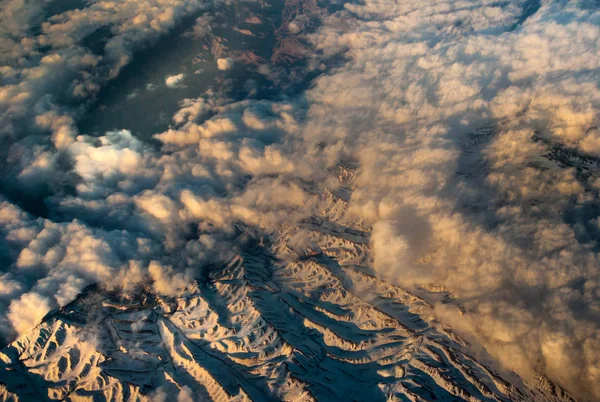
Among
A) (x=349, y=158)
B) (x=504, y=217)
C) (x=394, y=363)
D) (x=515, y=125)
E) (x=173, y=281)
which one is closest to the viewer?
(x=394, y=363)

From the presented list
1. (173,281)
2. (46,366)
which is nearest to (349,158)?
(173,281)

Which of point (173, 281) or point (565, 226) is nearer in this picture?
point (565, 226)

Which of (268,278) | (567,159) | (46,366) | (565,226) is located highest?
(565,226)

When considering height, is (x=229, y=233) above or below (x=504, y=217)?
below

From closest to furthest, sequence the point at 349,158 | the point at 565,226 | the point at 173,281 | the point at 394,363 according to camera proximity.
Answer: the point at 565,226
the point at 394,363
the point at 173,281
the point at 349,158

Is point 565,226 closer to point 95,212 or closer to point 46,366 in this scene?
point 46,366

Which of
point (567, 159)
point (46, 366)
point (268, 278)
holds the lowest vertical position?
point (268, 278)

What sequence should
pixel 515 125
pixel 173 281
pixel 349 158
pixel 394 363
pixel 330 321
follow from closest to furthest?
pixel 394 363 → pixel 330 321 → pixel 173 281 → pixel 515 125 → pixel 349 158

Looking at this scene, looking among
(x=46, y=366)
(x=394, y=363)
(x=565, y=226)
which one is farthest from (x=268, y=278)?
(x=565, y=226)

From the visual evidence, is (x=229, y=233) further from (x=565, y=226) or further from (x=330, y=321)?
(x=565, y=226)
